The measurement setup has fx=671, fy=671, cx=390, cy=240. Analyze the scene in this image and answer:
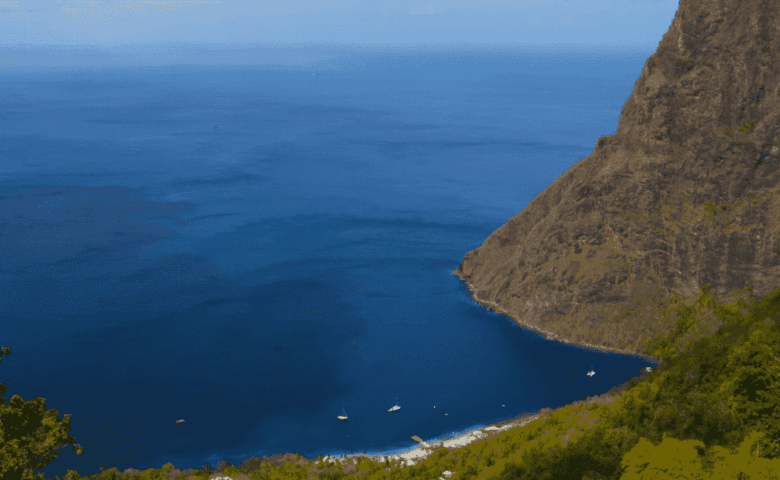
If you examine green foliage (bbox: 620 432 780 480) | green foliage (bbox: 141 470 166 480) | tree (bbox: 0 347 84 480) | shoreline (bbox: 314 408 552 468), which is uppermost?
green foliage (bbox: 620 432 780 480)

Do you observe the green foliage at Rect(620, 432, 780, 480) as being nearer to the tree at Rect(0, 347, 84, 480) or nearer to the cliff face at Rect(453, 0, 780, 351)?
the tree at Rect(0, 347, 84, 480)

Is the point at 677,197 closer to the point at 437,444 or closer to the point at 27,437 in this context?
the point at 437,444

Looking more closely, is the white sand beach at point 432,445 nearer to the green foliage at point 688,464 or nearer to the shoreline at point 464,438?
the shoreline at point 464,438

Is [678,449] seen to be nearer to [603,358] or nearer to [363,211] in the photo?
[603,358]

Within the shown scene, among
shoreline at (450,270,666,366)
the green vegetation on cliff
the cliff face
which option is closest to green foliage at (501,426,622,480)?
the green vegetation on cliff

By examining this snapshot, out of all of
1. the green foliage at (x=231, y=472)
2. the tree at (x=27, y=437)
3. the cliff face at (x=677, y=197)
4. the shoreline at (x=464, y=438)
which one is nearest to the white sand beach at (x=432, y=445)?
the shoreline at (x=464, y=438)

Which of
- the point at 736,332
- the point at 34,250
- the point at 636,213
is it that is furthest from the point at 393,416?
the point at 34,250
